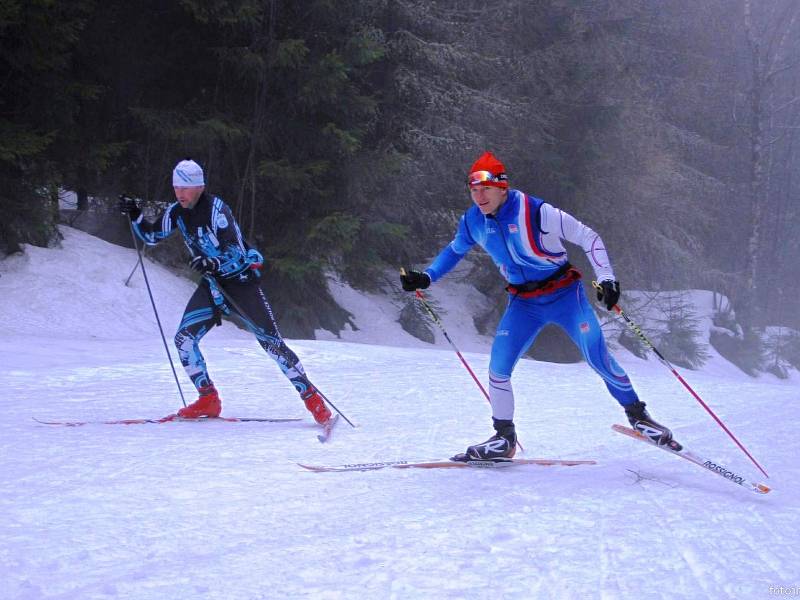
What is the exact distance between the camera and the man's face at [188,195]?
6.59m

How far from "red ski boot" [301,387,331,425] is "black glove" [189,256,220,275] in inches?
51.0

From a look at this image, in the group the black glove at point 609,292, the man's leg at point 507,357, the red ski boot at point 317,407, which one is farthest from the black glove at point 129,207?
the black glove at point 609,292

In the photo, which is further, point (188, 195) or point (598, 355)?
point (188, 195)

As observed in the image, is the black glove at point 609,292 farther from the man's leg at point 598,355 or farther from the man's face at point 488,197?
the man's face at point 488,197

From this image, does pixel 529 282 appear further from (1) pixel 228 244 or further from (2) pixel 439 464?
(1) pixel 228 244

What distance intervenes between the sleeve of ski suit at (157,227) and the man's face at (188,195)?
16 cm

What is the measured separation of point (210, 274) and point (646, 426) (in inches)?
140

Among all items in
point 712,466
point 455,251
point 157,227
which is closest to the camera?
point 712,466

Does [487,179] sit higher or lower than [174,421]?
higher

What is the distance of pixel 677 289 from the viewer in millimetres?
22844

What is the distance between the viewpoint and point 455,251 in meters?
6.05

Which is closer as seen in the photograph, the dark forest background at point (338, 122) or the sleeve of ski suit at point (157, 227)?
the sleeve of ski suit at point (157, 227)

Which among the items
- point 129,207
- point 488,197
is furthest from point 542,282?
point 129,207

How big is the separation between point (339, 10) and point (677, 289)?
12.9 meters
